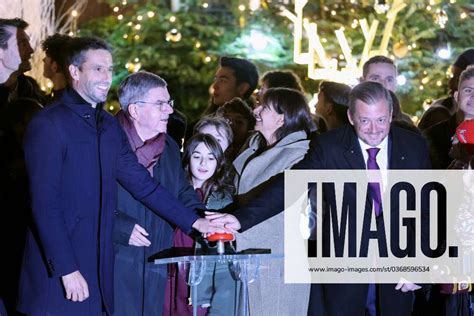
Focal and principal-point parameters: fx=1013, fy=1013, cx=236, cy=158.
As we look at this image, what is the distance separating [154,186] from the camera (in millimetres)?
5441

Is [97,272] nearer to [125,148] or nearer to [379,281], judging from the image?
[125,148]

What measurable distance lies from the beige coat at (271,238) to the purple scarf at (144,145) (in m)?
0.63

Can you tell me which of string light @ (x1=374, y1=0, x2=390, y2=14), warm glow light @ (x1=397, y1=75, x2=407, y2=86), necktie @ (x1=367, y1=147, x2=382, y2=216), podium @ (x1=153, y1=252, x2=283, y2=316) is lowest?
podium @ (x1=153, y1=252, x2=283, y2=316)

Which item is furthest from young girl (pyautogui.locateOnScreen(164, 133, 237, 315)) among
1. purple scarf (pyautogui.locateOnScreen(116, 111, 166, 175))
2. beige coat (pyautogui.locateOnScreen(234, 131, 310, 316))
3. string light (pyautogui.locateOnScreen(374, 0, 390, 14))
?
string light (pyautogui.locateOnScreen(374, 0, 390, 14))

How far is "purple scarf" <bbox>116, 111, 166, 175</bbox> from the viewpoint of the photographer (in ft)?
18.3

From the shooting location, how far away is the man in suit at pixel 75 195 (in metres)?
4.78

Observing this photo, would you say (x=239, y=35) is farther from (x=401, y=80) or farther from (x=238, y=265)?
(x=238, y=265)

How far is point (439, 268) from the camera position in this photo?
5.82 metres

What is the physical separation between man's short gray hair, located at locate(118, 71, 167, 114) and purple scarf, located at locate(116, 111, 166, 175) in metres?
0.08

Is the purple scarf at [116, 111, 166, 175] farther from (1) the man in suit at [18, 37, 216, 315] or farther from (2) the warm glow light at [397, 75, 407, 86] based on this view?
(2) the warm glow light at [397, 75, 407, 86]

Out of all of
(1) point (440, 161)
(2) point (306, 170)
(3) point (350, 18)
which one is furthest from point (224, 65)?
(3) point (350, 18)

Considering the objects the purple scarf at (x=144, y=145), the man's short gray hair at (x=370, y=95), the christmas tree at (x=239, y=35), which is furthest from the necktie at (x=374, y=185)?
the christmas tree at (x=239, y=35)

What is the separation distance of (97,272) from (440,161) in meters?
2.84

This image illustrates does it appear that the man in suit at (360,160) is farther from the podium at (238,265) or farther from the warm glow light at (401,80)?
the warm glow light at (401,80)
